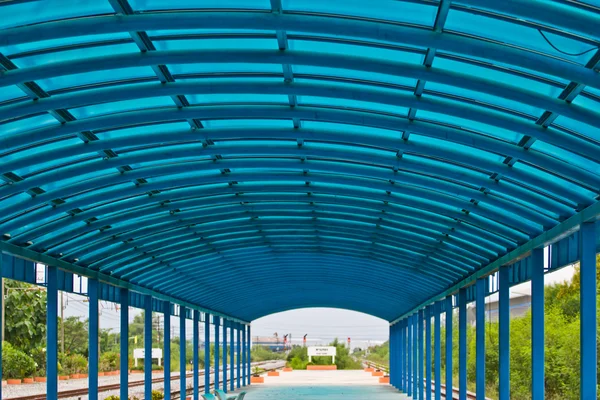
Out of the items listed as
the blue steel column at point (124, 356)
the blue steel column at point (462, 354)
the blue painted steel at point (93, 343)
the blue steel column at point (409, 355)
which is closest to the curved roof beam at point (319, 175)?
the blue painted steel at point (93, 343)

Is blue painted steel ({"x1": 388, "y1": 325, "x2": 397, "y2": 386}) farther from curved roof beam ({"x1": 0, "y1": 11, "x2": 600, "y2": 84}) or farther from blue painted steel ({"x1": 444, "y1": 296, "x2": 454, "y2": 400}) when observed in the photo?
curved roof beam ({"x1": 0, "y1": 11, "x2": 600, "y2": 84})

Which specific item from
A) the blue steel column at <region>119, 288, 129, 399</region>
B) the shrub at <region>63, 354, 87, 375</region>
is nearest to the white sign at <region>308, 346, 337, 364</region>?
the shrub at <region>63, 354, 87, 375</region>

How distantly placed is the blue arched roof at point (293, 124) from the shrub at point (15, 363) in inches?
1637

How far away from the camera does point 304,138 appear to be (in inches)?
664

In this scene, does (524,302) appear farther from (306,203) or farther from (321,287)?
(306,203)

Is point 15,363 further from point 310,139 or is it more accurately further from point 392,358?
point 310,139

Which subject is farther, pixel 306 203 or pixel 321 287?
pixel 321 287

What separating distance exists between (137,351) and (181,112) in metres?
70.7

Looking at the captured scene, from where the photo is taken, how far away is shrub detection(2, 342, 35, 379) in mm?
65812

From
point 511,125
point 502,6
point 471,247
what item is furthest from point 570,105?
point 471,247

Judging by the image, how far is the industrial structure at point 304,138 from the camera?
11016 millimetres

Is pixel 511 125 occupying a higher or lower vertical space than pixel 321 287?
higher

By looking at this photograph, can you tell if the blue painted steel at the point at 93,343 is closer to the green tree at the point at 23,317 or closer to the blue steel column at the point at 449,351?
the blue steel column at the point at 449,351

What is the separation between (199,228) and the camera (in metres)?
26.8
